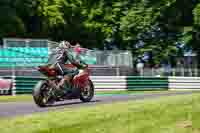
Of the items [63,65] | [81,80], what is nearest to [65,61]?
[63,65]

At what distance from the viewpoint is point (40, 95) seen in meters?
15.3

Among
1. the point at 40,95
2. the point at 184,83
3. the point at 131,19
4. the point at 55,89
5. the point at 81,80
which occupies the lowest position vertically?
the point at 184,83

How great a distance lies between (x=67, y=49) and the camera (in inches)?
645

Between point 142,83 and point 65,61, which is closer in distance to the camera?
point 65,61

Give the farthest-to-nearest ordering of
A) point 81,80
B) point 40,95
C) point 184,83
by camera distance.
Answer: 1. point 184,83
2. point 81,80
3. point 40,95

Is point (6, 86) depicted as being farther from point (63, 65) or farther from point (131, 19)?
point (131, 19)

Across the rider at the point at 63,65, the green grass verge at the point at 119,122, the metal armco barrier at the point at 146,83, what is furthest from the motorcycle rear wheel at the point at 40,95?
the metal armco barrier at the point at 146,83

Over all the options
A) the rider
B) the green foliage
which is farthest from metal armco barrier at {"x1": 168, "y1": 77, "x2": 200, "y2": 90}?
the rider

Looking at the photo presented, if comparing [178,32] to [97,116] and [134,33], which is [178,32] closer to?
[134,33]

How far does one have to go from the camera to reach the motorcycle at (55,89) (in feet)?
50.4

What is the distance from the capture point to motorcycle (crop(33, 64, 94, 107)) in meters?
15.4

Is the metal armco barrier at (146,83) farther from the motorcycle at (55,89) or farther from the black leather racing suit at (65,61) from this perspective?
the black leather racing suit at (65,61)

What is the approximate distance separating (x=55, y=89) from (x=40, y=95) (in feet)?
1.86

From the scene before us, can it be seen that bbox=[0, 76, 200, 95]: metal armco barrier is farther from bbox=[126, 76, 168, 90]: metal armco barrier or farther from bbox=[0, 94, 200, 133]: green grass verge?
bbox=[0, 94, 200, 133]: green grass verge
